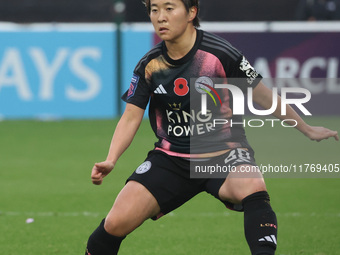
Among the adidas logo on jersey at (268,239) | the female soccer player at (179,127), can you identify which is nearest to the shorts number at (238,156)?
the female soccer player at (179,127)

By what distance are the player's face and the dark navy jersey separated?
166 mm

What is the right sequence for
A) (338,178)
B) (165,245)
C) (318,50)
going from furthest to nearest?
1. (318,50)
2. (338,178)
3. (165,245)

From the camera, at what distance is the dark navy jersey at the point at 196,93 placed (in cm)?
455

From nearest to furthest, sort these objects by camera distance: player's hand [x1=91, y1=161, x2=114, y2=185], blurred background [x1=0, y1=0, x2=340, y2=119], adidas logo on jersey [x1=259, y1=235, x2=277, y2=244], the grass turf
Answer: adidas logo on jersey [x1=259, y1=235, x2=277, y2=244] < player's hand [x1=91, y1=161, x2=114, y2=185] < the grass turf < blurred background [x1=0, y1=0, x2=340, y2=119]

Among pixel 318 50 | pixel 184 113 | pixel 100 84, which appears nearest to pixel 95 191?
pixel 184 113

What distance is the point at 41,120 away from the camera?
13.5 meters

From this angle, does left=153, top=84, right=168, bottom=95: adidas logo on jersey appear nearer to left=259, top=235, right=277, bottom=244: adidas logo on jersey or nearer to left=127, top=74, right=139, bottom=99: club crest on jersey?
left=127, top=74, right=139, bottom=99: club crest on jersey

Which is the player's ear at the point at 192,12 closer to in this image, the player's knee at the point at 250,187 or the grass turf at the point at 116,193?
the player's knee at the point at 250,187

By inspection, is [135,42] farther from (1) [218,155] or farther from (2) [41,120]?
(1) [218,155]

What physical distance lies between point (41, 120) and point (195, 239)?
782 centimetres

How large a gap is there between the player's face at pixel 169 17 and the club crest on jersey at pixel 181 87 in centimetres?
25

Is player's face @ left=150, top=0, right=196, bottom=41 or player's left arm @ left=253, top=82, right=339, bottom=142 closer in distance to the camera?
player's face @ left=150, top=0, right=196, bottom=41

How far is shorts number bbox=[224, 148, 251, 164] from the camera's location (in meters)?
4.47

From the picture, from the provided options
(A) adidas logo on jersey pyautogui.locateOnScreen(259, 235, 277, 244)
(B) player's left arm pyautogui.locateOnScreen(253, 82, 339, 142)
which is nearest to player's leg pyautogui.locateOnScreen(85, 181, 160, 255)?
(A) adidas logo on jersey pyautogui.locateOnScreen(259, 235, 277, 244)
